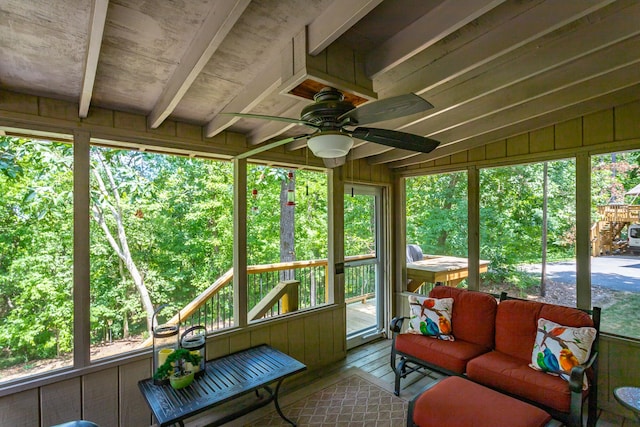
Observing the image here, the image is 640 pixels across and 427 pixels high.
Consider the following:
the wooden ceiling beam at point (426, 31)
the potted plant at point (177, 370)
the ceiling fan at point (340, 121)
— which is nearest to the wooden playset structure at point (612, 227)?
the ceiling fan at point (340, 121)

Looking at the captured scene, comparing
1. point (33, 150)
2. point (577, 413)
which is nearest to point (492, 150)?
point (577, 413)

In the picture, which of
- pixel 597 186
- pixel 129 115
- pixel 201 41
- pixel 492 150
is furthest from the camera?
pixel 492 150

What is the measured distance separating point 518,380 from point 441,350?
2.13ft

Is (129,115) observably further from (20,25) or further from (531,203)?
(531,203)

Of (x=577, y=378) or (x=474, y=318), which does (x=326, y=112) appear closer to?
(x=577, y=378)

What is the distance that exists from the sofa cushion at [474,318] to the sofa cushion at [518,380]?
232mm

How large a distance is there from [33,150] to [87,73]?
3.68 meters

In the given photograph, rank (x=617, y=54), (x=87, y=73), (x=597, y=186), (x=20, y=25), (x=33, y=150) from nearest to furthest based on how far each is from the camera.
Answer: (x=20, y=25), (x=87, y=73), (x=617, y=54), (x=597, y=186), (x=33, y=150)

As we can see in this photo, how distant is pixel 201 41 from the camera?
4.86 ft

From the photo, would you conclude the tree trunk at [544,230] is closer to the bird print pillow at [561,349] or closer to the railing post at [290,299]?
the bird print pillow at [561,349]

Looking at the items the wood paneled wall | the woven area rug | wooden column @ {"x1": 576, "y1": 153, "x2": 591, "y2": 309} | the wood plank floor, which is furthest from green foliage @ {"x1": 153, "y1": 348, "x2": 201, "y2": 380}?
wooden column @ {"x1": 576, "y1": 153, "x2": 591, "y2": 309}

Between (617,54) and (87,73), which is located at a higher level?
(617,54)

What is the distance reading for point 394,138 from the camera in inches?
67.2

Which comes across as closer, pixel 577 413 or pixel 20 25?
pixel 20 25
